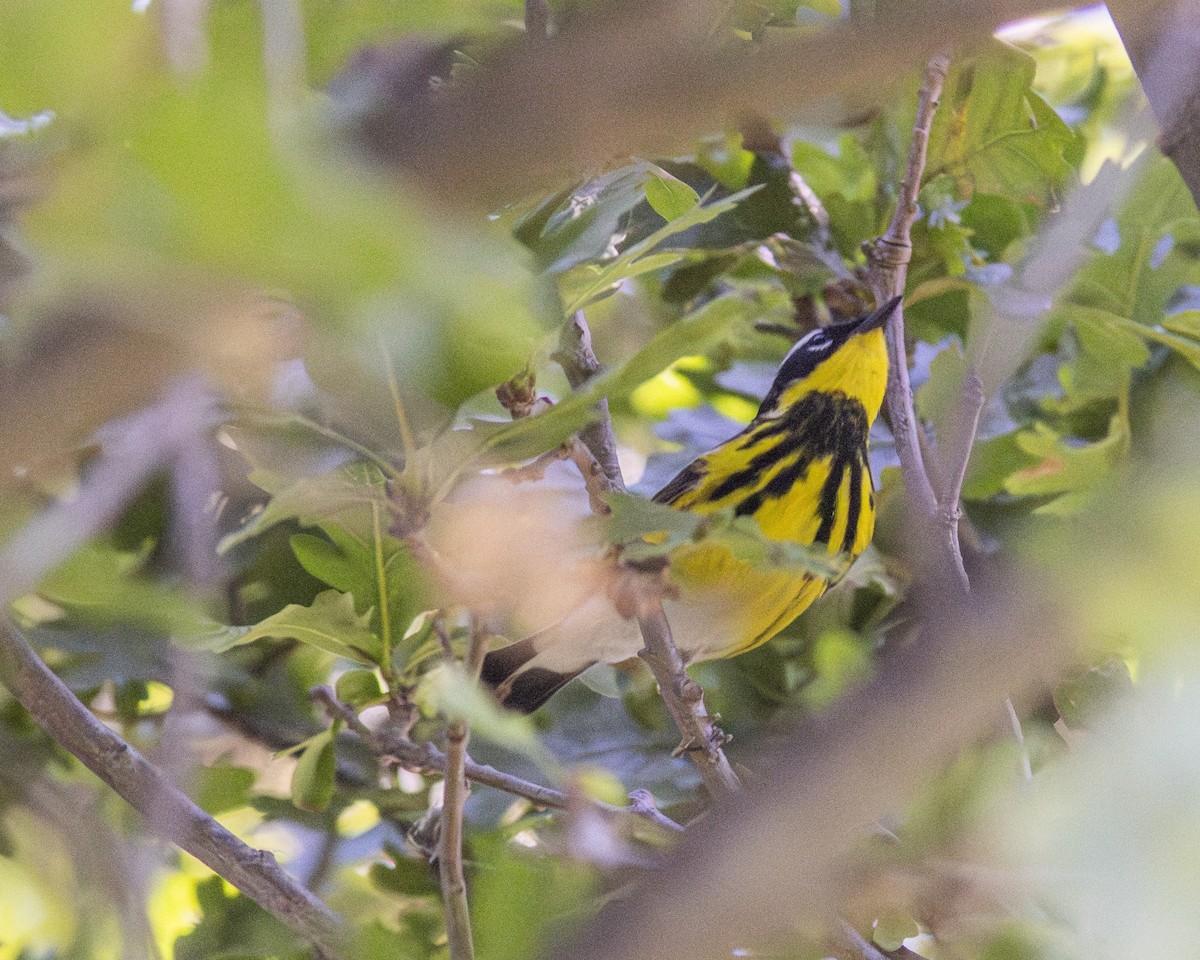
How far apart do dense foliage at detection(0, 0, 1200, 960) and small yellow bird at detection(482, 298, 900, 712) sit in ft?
0.21

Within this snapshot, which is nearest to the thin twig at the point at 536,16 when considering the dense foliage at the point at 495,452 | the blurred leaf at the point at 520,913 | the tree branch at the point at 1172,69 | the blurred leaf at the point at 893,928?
the dense foliage at the point at 495,452

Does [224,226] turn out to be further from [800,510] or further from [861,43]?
[800,510]

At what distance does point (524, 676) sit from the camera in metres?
1.80

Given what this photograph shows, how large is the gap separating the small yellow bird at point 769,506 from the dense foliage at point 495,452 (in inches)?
2.5

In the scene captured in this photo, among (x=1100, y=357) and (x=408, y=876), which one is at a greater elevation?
(x=1100, y=357)

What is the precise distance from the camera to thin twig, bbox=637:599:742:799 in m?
A: 1.27

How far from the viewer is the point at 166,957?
157 cm

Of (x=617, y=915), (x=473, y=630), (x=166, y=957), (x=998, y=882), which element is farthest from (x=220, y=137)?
(x=166, y=957)

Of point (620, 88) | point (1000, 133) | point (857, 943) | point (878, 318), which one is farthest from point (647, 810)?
point (620, 88)

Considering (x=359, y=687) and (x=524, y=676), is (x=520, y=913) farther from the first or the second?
(x=524, y=676)

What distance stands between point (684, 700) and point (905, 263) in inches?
21.0

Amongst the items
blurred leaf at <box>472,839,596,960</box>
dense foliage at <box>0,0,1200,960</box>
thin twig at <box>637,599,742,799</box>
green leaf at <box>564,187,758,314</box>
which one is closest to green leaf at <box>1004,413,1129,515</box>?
dense foliage at <box>0,0,1200,960</box>

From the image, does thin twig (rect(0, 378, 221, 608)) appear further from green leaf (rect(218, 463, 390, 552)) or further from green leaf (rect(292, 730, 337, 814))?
green leaf (rect(292, 730, 337, 814))

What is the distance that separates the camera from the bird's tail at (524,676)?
5.78ft
